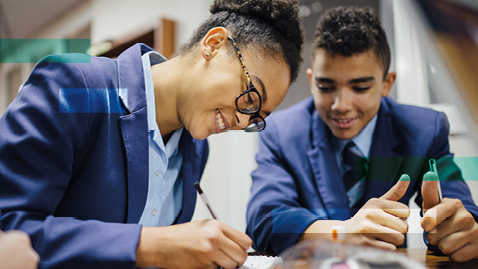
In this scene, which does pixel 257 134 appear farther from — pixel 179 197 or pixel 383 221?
pixel 383 221

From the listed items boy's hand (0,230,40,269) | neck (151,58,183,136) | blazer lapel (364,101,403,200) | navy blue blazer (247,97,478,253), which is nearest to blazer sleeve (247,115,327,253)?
navy blue blazer (247,97,478,253)

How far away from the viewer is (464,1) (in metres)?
0.65

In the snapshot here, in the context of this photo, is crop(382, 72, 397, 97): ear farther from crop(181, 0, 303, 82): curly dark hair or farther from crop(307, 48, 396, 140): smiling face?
crop(181, 0, 303, 82): curly dark hair

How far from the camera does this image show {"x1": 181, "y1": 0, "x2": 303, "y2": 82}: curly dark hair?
23.7 inches

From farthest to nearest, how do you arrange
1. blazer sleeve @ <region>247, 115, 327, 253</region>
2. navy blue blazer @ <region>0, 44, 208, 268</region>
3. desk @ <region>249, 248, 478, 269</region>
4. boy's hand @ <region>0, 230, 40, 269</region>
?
1. blazer sleeve @ <region>247, 115, 327, 253</region>
2. desk @ <region>249, 248, 478, 269</region>
3. navy blue blazer @ <region>0, 44, 208, 268</region>
4. boy's hand @ <region>0, 230, 40, 269</region>

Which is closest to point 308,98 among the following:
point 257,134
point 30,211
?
point 257,134

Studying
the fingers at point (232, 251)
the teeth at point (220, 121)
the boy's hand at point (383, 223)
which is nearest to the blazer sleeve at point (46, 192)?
the fingers at point (232, 251)

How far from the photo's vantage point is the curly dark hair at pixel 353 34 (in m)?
0.70

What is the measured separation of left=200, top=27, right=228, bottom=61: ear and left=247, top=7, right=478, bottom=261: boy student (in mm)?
190

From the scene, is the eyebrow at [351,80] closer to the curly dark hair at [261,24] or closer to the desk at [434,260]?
the curly dark hair at [261,24]

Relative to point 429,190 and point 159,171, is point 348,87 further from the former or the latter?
point 159,171

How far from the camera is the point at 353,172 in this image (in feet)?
2.26

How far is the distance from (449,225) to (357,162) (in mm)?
173

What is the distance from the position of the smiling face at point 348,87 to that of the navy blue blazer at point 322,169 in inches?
1.1
